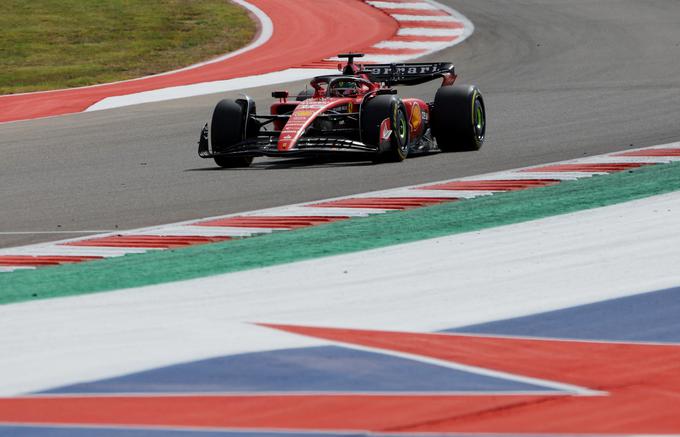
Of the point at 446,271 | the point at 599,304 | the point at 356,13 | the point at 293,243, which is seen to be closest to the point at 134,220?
the point at 293,243

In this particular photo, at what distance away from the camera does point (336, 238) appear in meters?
9.61

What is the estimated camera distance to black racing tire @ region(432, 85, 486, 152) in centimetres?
1498

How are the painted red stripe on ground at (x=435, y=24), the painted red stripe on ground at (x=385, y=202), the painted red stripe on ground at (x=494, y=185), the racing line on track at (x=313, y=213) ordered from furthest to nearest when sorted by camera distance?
the painted red stripe on ground at (x=435, y=24) → the painted red stripe on ground at (x=494, y=185) → the painted red stripe on ground at (x=385, y=202) → the racing line on track at (x=313, y=213)

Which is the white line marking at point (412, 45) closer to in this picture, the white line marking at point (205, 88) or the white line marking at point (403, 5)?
the white line marking at point (205, 88)

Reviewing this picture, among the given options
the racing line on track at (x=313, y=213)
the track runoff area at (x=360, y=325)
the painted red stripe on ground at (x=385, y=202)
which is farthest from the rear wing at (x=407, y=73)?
the track runoff area at (x=360, y=325)

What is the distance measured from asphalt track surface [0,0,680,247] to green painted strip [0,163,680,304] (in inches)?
58.3

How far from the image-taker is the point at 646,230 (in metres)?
9.25

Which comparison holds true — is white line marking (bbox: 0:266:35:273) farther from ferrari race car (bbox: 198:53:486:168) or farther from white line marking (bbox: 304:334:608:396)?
ferrari race car (bbox: 198:53:486:168)

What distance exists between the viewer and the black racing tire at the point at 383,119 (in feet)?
45.6

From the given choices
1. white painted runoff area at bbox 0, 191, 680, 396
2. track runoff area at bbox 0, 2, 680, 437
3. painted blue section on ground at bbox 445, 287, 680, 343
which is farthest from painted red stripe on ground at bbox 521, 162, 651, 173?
painted blue section on ground at bbox 445, 287, 680, 343

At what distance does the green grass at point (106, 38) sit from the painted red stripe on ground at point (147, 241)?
565 inches

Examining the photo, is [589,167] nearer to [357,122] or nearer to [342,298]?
[357,122]

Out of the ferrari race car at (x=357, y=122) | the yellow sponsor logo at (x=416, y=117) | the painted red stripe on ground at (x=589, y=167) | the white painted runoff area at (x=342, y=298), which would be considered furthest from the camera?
the yellow sponsor logo at (x=416, y=117)

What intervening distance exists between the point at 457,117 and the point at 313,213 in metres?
4.39
